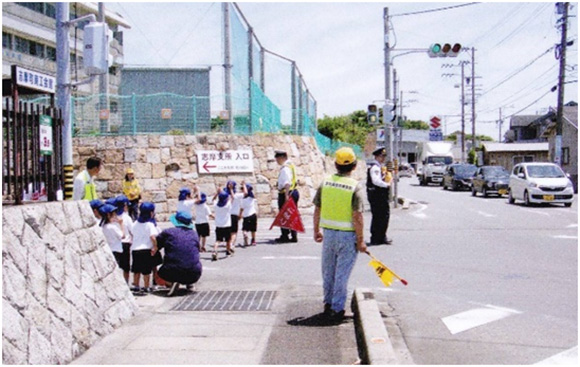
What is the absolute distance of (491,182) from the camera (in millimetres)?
29906

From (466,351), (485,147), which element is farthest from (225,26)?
(485,147)

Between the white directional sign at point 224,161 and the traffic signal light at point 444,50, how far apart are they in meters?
7.39

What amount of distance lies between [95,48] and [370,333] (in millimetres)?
6202

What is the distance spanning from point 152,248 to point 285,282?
200cm

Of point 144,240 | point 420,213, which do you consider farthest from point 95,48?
point 420,213

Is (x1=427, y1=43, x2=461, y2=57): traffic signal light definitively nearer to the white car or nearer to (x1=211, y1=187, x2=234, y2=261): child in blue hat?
the white car

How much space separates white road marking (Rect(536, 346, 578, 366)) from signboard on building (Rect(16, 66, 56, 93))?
15.9 ft

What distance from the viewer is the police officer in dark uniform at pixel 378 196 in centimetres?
1173

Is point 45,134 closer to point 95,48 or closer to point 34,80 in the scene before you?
point 34,80

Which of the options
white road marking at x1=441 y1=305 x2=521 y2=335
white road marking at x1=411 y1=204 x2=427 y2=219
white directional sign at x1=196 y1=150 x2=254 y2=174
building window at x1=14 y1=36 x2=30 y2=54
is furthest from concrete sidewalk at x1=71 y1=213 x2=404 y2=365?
building window at x1=14 y1=36 x2=30 y2=54

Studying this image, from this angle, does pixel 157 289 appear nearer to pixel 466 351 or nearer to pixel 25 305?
pixel 25 305

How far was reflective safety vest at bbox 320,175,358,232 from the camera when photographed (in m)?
6.38

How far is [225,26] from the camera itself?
18484 millimetres

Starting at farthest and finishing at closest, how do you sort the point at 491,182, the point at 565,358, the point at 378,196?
the point at 491,182, the point at 378,196, the point at 565,358
